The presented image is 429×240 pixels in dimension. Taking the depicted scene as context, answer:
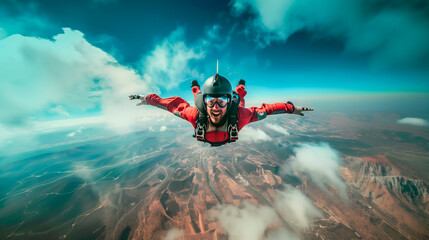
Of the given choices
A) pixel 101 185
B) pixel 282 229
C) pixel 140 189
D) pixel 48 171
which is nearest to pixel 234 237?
pixel 282 229

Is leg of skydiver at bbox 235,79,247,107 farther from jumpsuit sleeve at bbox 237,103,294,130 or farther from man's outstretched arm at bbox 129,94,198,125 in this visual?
man's outstretched arm at bbox 129,94,198,125

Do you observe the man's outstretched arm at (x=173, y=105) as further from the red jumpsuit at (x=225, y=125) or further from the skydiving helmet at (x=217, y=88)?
the skydiving helmet at (x=217, y=88)

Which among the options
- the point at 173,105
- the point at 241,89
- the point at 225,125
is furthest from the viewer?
the point at 173,105

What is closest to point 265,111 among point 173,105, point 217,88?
point 217,88

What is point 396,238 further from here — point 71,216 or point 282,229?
point 71,216

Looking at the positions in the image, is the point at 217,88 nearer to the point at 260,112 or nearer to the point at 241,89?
the point at 241,89

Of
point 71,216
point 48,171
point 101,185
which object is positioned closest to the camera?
point 71,216
